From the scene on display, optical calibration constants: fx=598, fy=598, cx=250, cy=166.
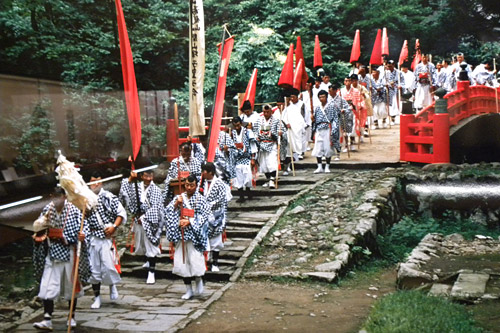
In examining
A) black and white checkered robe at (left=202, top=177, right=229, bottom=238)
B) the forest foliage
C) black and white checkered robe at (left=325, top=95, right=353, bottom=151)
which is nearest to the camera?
black and white checkered robe at (left=202, top=177, right=229, bottom=238)

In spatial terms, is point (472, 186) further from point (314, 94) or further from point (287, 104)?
point (314, 94)

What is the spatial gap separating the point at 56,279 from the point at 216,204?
9.80 feet

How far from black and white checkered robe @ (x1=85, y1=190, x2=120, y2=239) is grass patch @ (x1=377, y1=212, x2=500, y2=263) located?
5.35m

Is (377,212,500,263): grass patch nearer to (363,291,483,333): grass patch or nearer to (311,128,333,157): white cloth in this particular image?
(311,128,333,157): white cloth

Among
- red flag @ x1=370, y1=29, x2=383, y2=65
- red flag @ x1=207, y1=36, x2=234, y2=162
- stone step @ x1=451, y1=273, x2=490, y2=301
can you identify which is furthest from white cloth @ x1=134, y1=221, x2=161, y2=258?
Result: red flag @ x1=370, y1=29, x2=383, y2=65

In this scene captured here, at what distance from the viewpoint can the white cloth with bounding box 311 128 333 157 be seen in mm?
15180

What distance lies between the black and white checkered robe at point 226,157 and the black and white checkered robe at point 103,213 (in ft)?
12.7

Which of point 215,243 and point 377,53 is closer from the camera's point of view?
point 215,243

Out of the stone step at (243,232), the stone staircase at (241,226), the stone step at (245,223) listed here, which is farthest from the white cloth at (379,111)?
the stone step at (243,232)

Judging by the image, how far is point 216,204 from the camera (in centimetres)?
977

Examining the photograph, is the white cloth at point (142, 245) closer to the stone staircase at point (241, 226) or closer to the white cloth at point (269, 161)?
the stone staircase at point (241, 226)

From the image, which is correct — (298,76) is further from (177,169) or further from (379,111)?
(177,169)

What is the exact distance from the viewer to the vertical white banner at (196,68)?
950 centimetres

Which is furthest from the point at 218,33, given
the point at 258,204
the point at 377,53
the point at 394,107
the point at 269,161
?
the point at 258,204
